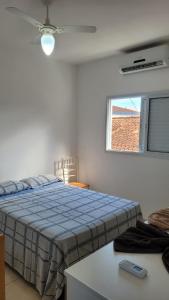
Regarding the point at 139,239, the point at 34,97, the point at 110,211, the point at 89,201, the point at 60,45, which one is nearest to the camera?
the point at 139,239

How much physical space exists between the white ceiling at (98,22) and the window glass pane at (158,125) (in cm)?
87

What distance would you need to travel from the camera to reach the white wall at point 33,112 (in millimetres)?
3311

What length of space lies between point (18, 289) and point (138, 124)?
2.66 metres

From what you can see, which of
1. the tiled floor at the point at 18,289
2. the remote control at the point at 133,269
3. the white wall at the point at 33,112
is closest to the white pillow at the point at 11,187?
the white wall at the point at 33,112

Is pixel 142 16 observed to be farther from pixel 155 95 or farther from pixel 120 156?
→ pixel 120 156

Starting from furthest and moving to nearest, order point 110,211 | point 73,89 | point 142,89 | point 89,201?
1. point 73,89
2. point 142,89
3. point 89,201
4. point 110,211

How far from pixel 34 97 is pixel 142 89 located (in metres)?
1.68

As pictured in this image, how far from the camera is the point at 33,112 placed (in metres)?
3.65

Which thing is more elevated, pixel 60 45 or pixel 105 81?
pixel 60 45

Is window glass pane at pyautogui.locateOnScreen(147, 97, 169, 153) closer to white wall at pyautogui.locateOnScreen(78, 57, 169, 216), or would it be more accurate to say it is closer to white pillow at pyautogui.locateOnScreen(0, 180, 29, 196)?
white wall at pyautogui.locateOnScreen(78, 57, 169, 216)

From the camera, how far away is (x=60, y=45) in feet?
10.3

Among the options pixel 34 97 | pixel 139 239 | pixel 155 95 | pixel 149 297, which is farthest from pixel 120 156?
pixel 149 297

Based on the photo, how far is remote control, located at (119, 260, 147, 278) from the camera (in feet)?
3.68

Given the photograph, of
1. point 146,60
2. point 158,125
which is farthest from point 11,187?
point 146,60
